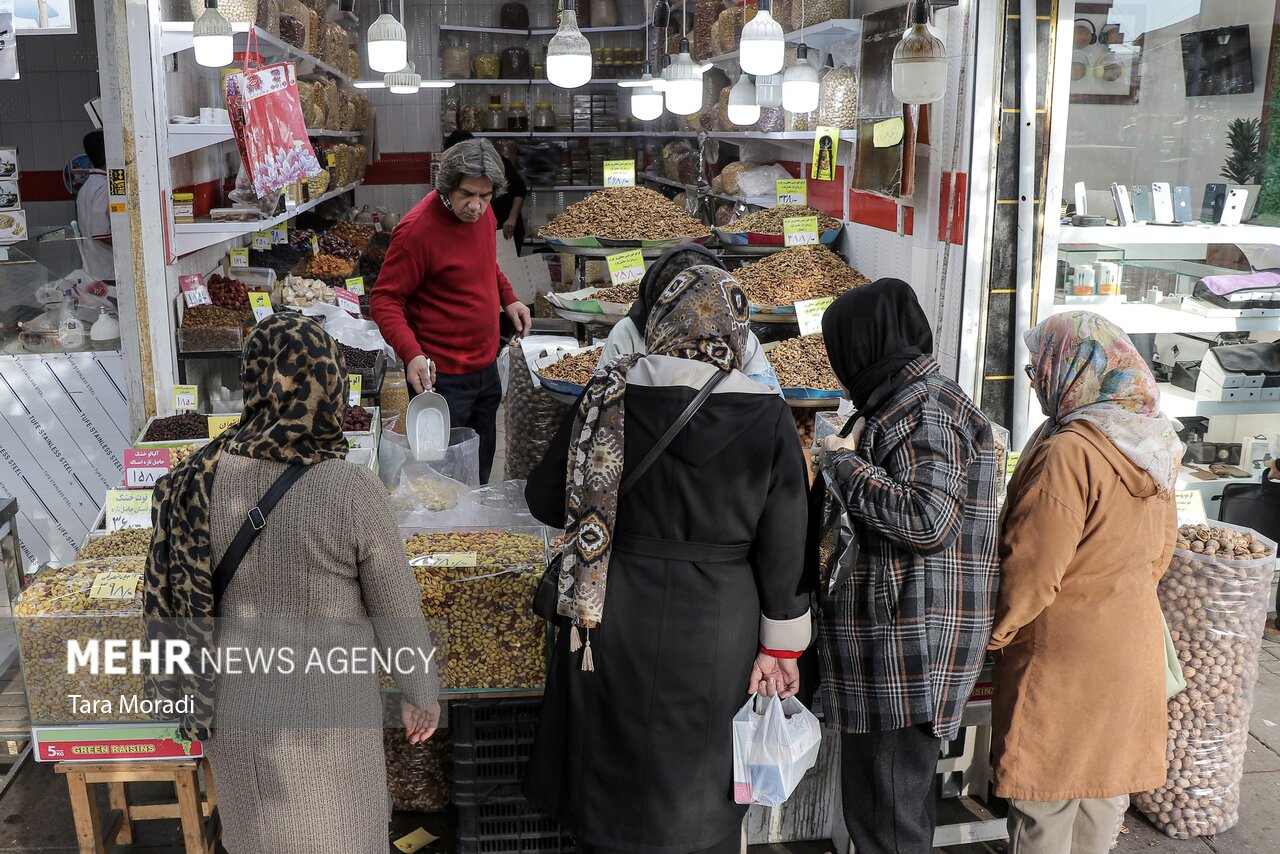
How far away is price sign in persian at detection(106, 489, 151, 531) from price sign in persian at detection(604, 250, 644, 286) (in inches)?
87.8

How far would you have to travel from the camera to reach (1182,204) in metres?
4.25

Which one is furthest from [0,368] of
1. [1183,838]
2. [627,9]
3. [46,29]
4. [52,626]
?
[627,9]

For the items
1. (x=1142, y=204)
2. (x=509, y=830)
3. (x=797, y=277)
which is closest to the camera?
(x=509, y=830)

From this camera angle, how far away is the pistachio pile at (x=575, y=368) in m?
3.76

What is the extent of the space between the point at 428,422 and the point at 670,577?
166 cm

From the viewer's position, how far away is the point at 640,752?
2227mm

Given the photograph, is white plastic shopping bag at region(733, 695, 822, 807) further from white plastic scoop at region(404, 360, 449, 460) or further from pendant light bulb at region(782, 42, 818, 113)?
pendant light bulb at region(782, 42, 818, 113)

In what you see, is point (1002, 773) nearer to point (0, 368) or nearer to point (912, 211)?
point (912, 211)

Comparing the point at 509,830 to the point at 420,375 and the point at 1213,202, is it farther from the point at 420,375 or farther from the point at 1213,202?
the point at 1213,202

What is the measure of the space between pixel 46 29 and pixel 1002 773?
13.0 ft

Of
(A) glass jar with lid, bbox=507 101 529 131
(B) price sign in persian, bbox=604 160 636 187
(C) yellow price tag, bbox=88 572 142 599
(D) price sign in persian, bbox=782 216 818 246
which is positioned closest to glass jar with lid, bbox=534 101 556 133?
(A) glass jar with lid, bbox=507 101 529 131

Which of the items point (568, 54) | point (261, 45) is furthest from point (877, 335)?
point (261, 45)

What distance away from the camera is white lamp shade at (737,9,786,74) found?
4.01m

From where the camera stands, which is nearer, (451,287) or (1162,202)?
(451,287)
